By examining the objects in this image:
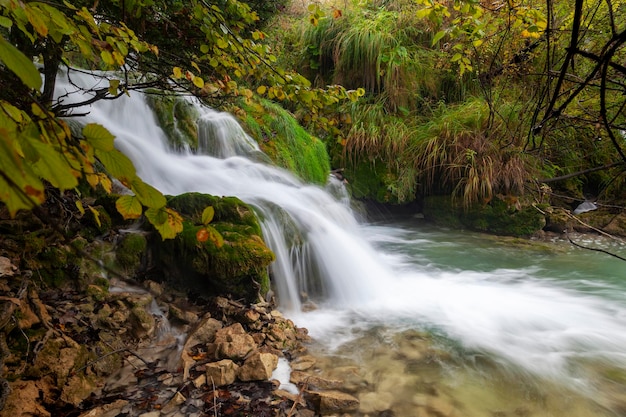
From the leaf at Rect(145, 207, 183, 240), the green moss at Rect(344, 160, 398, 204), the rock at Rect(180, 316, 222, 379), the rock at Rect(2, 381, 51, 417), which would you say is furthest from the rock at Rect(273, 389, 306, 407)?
the green moss at Rect(344, 160, 398, 204)

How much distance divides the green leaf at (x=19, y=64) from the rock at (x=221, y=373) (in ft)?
6.30

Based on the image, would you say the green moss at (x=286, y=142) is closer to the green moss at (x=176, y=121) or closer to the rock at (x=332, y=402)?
the green moss at (x=176, y=121)

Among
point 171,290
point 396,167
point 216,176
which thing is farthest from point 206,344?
point 396,167

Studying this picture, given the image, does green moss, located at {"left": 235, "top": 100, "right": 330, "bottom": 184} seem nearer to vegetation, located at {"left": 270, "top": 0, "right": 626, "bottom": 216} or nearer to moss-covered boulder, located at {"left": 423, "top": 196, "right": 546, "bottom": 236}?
vegetation, located at {"left": 270, "top": 0, "right": 626, "bottom": 216}

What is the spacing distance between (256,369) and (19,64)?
2.02 metres

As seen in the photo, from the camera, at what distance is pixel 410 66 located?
24.1 ft

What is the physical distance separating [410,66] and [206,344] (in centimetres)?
669

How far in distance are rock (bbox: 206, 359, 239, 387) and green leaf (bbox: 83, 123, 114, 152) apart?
178cm

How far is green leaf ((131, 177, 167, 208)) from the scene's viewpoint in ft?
2.34

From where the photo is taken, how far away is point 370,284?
4203 mm

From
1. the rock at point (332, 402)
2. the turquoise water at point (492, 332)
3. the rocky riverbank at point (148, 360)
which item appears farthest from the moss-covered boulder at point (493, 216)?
the rock at point (332, 402)

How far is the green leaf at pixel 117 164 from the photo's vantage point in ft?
2.21

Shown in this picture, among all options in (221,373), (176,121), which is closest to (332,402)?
(221,373)

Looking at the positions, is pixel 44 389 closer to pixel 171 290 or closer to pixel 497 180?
pixel 171 290
